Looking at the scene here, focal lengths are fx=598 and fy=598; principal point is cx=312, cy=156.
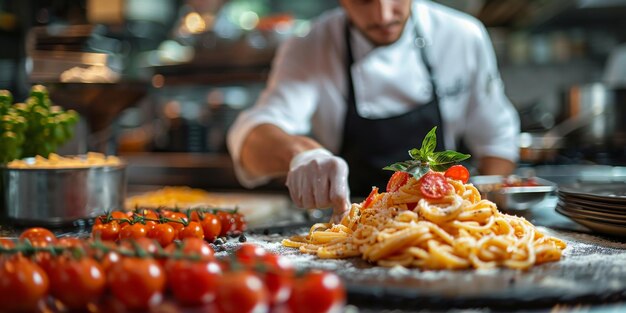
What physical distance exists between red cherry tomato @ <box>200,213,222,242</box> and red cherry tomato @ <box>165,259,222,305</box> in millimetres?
729

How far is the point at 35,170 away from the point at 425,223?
1.24m

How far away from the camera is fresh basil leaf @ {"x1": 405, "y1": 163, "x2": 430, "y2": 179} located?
1.59 m

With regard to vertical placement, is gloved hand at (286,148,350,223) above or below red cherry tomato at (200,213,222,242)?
above

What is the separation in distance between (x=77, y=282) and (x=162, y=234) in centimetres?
58

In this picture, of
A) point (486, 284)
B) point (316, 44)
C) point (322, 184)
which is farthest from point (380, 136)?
point (486, 284)

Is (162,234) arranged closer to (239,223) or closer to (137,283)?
(239,223)

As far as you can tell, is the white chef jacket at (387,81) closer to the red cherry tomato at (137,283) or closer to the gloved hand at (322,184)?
the gloved hand at (322,184)

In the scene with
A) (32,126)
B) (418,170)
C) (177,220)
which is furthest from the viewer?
(32,126)

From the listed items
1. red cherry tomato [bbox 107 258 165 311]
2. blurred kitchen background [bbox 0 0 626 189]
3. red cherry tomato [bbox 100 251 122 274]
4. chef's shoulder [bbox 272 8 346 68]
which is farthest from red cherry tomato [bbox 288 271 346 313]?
blurred kitchen background [bbox 0 0 626 189]

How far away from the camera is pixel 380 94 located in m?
3.03

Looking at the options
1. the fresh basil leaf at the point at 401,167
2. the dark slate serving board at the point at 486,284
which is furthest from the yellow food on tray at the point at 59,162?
the fresh basil leaf at the point at 401,167

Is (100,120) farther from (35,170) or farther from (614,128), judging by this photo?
(614,128)

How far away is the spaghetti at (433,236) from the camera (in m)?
1.43

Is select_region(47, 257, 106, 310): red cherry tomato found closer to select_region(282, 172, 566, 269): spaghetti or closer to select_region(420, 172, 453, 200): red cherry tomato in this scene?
select_region(282, 172, 566, 269): spaghetti
